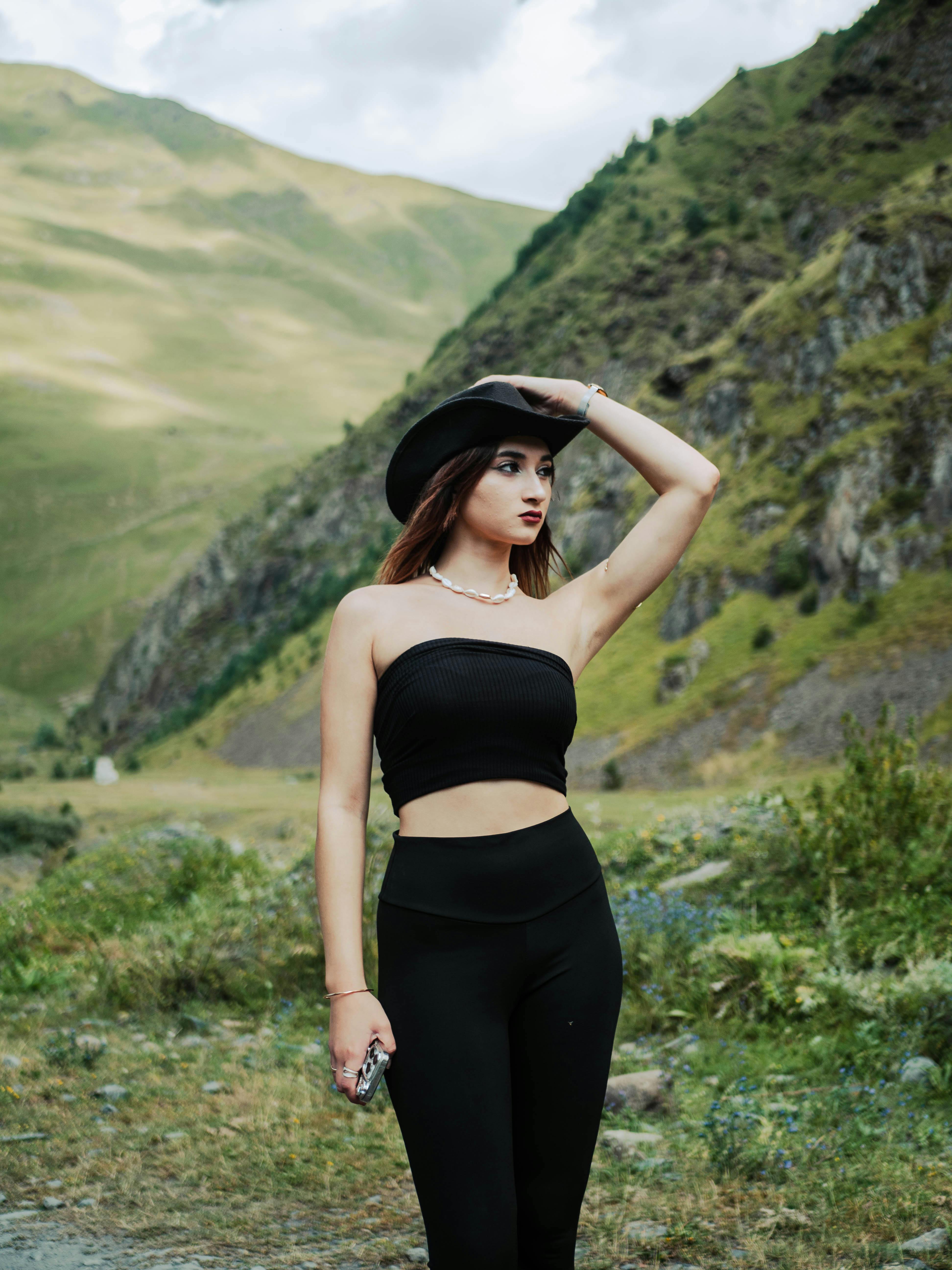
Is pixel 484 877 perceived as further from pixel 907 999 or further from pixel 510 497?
pixel 907 999

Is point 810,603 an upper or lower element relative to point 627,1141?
upper

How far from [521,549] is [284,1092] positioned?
365cm

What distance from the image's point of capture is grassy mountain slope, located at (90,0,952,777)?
123 ft

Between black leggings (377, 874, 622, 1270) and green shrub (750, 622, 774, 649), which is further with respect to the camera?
green shrub (750, 622, 774, 649)

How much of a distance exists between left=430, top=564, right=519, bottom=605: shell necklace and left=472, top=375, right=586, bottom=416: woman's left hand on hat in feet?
1.90

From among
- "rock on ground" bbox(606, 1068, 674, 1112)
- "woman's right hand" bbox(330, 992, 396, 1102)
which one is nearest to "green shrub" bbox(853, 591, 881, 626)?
"rock on ground" bbox(606, 1068, 674, 1112)

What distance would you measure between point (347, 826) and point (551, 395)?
55.3 inches

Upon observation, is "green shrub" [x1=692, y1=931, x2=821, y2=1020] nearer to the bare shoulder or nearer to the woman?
the woman

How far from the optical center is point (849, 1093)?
4695mm

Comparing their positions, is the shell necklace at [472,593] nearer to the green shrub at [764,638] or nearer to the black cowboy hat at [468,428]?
the black cowboy hat at [468,428]

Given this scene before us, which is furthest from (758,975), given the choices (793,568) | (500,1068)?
(793,568)

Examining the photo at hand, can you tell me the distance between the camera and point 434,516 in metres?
2.88

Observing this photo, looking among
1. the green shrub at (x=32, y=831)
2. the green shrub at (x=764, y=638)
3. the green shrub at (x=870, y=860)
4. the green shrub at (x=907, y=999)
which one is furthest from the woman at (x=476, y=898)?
the green shrub at (x=764, y=638)

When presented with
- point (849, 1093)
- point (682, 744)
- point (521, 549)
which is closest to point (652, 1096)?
point (849, 1093)
